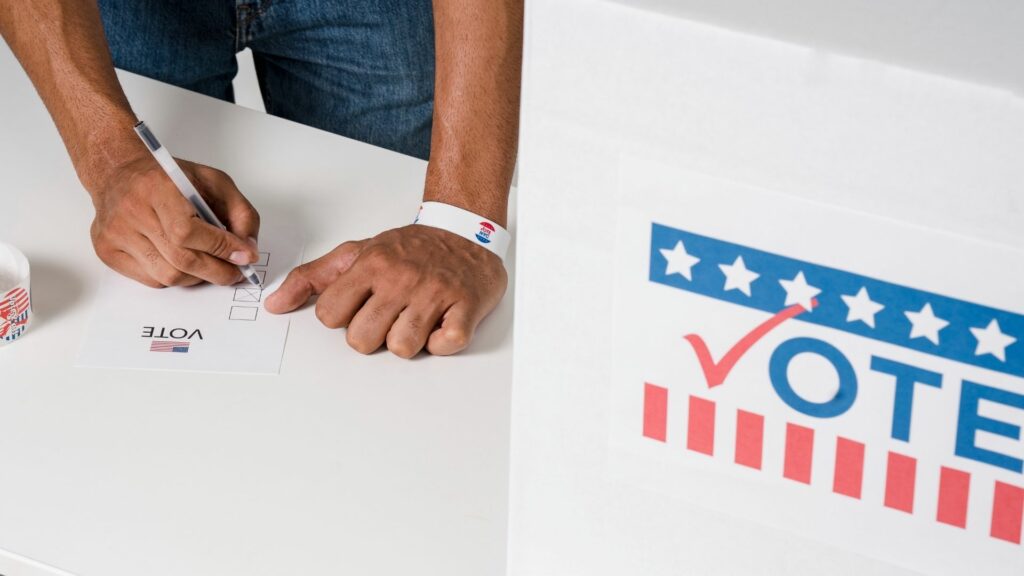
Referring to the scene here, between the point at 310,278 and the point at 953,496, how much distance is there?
678mm

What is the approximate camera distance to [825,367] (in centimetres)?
38

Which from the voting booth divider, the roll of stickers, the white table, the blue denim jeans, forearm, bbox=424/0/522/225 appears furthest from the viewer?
the blue denim jeans

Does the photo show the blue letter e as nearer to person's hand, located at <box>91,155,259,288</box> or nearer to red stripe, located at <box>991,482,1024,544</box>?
red stripe, located at <box>991,482,1024,544</box>

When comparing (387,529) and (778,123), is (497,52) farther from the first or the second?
(778,123)

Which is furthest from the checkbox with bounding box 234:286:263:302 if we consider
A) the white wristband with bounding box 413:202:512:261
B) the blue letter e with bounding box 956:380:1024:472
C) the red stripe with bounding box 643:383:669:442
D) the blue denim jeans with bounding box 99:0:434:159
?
the blue letter e with bounding box 956:380:1024:472

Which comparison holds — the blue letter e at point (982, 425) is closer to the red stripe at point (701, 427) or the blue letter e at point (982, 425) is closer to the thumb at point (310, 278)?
the red stripe at point (701, 427)

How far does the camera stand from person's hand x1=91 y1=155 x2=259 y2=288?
3.14ft

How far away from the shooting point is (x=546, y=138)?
15.1 inches

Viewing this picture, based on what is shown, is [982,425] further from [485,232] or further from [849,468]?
[485,232]

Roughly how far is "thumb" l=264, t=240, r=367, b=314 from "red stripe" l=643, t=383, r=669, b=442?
577mm

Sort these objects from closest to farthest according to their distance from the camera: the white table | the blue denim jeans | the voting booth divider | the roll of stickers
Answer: the voting booth divider < the white table < the roll of stickers < the blue denim jeans

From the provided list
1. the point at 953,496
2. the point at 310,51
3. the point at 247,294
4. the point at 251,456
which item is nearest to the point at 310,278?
the point at 247,294

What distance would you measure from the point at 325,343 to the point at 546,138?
58 centimetres

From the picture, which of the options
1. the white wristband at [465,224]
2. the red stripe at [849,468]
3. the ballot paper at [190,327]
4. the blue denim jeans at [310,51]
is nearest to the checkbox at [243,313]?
the ballot paper at [190,327]
